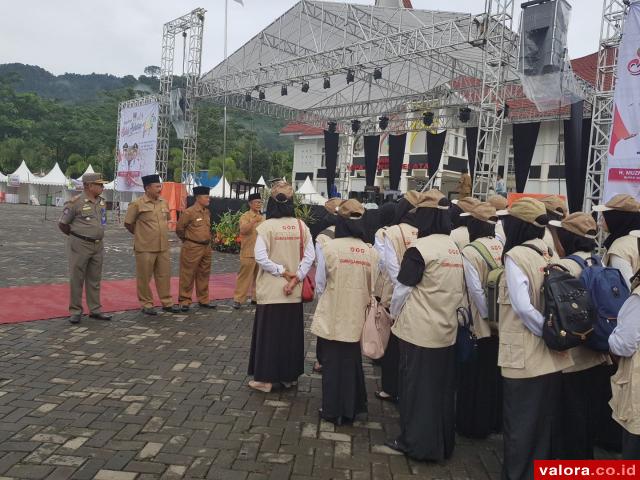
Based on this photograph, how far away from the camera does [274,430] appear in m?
3.40

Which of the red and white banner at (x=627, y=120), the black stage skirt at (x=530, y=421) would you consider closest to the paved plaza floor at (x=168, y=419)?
the black stage skirt at (x=530, y=421)

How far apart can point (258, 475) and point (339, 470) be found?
0.47 meters

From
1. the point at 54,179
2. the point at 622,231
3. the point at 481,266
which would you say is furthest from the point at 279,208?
the point at 54,179

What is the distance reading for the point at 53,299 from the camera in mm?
6762

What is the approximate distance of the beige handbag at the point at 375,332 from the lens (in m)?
3.41

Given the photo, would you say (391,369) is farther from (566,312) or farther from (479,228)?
(566,312)

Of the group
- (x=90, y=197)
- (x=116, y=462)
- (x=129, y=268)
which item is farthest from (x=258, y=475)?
(x=129, y=268)

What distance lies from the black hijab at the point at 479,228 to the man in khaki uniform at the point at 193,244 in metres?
4.05

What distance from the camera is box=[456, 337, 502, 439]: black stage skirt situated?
137 inches

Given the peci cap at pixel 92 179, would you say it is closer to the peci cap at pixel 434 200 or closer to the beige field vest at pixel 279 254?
the beige field vest at pixel 279 254

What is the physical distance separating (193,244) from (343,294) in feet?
11.8

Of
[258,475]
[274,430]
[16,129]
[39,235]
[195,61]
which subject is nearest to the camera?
[258,475]

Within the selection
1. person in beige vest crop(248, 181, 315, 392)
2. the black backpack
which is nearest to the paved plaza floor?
person in beige vest crop(248, 181, 315, 392)

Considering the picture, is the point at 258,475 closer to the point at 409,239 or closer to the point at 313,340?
the point at 409,239
